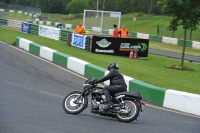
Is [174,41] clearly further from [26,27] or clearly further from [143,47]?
[143,47]

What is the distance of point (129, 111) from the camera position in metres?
11.2

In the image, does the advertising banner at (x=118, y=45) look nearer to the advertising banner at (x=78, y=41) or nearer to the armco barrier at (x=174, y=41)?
the advertising banner at (x=78, y=41)

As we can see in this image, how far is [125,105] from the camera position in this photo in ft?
36.9

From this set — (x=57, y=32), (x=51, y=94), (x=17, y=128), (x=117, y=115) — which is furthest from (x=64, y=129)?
(x=57, y=32)

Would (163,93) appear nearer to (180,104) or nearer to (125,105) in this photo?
(180,104)

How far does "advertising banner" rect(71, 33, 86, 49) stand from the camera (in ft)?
103


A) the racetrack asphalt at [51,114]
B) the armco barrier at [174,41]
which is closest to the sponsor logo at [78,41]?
the racetrack asphalt at [51,114]

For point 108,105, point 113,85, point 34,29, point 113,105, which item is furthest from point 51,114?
point 34,29

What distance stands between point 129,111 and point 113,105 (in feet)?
1.43

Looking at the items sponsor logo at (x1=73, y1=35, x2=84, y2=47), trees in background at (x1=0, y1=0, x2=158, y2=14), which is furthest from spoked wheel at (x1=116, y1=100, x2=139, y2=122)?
trees in background at (x1=0, y1=0, x2=158, y2=14)

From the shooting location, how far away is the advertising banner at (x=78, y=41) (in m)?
31.3

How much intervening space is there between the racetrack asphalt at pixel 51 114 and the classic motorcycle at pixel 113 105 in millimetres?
180

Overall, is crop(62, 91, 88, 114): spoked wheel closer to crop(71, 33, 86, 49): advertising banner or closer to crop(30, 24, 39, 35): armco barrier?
crop(71, 33, 86, 49): advertising banner

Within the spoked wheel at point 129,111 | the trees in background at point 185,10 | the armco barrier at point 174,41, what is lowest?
the armco barrier at point 174,41
